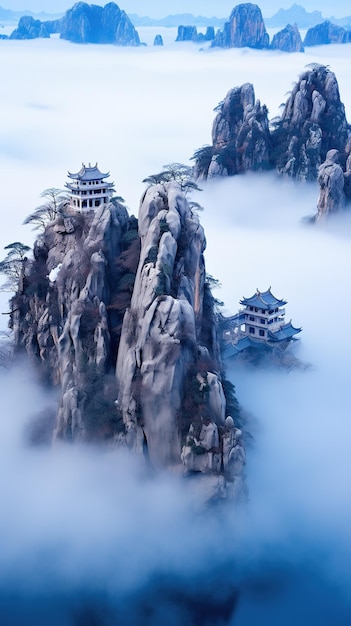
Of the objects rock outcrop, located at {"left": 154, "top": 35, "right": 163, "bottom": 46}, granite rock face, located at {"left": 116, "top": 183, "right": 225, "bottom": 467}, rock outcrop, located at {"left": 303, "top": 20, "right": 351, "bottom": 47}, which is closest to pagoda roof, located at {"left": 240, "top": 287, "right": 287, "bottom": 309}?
granite rock face, located at {"left": 116, "top": 183, "right": 225, "bottom": 467}

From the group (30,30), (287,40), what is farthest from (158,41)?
(287,40)

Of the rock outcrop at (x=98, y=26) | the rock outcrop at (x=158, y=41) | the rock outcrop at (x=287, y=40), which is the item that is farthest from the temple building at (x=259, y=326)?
the rock outcrop at (x=158, y=41)

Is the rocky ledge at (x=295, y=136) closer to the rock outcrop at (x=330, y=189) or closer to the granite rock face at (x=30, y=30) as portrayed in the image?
the rock outcrop at (x=330, y=189)

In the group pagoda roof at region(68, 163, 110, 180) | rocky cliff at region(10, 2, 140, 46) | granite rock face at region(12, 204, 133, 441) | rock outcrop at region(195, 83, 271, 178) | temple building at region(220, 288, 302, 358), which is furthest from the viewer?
rocky cliff at region(10, 2, 140, 46)

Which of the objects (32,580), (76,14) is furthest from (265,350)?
(76,14)

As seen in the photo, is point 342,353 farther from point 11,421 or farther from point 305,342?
point 11,421

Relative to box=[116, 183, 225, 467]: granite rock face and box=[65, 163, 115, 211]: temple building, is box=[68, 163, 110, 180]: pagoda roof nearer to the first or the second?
box=[65, 163, 115, 211]: temple building
